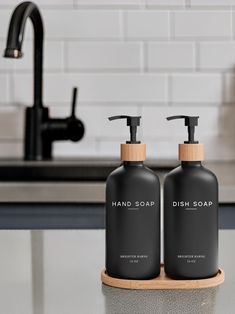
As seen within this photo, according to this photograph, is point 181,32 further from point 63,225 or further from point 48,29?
point 63,225

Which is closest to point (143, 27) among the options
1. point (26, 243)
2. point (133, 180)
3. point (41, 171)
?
A: point (41, 171)

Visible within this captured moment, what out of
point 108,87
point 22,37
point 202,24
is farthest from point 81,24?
point 22,37

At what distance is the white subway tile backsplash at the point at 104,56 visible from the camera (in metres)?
2.33

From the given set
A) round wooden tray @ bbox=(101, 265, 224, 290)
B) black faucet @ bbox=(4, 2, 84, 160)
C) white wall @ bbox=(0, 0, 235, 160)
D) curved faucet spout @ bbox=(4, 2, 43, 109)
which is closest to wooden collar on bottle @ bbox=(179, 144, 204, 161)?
round wooden tray @ bbox=(101, 265, 224, 290)

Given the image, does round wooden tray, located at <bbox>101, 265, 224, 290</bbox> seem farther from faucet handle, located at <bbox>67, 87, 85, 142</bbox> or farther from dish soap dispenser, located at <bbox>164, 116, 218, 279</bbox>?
faucet handle, located at <bbox>67, 87, 85, 142</bbox>

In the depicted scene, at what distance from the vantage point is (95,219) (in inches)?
69.0

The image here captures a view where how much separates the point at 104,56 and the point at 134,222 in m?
1.56

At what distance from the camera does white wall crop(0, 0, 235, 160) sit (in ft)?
7.63

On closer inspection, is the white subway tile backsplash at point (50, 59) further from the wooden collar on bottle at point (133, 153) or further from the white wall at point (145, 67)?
the wooden collar on bottle at point (133, 153)

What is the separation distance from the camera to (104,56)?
2.33m

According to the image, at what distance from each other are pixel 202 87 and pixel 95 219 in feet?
2.47

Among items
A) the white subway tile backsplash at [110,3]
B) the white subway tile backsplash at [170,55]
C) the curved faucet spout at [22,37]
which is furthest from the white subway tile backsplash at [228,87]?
the curved faucet spout at [22,37]

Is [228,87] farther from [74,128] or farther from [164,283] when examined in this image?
[164,283]

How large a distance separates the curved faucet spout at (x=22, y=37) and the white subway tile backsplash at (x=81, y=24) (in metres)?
0.17
